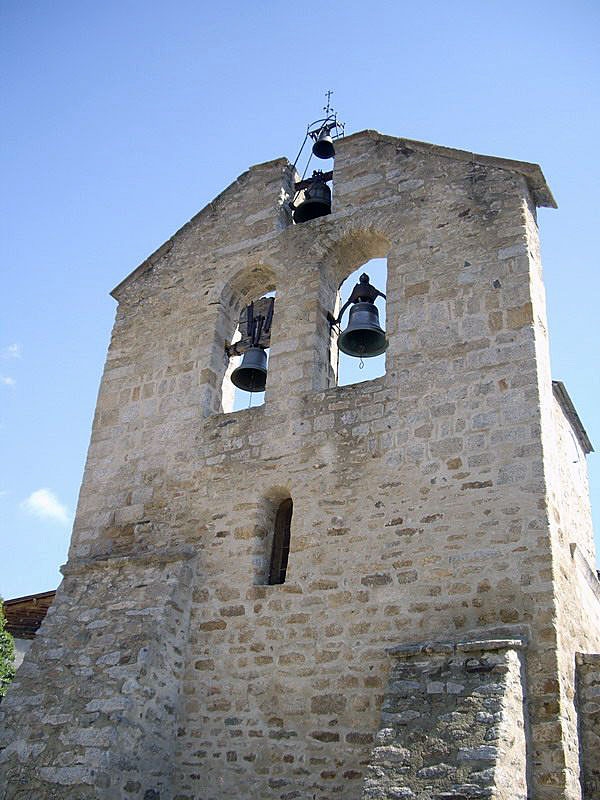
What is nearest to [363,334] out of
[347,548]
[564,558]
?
[347,548]

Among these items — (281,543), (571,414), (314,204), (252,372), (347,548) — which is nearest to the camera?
(347,548)

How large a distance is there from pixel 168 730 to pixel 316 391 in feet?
9.80

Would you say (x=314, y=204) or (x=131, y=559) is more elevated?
(x=314, y=204)

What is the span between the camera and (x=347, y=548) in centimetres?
655

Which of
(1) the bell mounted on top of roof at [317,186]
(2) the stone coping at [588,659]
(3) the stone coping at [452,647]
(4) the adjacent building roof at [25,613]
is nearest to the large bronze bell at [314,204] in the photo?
(1) the bell mounted on top of roof at [317,186]

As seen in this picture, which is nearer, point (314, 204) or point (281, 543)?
point (281, 543)

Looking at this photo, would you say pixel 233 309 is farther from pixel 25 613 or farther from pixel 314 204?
pixel 25 613

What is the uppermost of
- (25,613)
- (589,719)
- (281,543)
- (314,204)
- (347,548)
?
(314,204)

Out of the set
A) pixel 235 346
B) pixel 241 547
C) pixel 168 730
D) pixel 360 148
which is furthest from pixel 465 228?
pixel 168 730

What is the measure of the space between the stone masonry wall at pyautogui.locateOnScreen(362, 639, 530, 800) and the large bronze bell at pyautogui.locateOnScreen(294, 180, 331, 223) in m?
4.84

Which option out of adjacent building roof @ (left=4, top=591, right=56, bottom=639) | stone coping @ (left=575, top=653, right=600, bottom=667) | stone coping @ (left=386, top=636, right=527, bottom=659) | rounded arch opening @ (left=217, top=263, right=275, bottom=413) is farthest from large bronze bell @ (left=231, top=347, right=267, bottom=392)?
adjacent building roof @ (left=4, top=591, right=56, bottom=639)

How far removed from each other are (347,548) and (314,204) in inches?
155

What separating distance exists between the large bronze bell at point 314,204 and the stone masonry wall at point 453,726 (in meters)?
4.84

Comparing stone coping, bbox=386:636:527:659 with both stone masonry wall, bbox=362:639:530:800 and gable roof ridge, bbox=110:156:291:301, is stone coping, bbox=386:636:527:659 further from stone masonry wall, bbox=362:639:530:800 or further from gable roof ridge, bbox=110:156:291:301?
gable roof ridge, bbox=110:156:291:301
